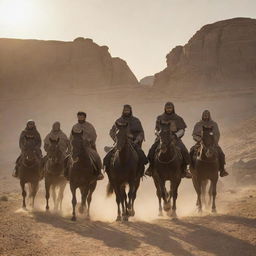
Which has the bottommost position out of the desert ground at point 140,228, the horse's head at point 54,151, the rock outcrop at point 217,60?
the desert ground at point 140,228

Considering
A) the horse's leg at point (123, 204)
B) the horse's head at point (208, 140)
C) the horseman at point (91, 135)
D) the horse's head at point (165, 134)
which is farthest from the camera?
the horseman at point (91, 135)

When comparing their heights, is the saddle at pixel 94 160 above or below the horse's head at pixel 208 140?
below

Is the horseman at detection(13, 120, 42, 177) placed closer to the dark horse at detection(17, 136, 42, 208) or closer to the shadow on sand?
the dark horse at detection(17, 136, 42, 208)

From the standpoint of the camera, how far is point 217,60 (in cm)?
7825

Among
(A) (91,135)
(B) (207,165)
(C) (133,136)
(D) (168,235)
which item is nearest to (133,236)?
(D) (168,235)

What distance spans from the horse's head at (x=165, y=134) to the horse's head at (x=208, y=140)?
52.2 inches

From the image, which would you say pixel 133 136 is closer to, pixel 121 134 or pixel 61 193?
pixel 121 134

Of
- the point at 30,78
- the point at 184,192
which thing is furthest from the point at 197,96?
the point at 184,192

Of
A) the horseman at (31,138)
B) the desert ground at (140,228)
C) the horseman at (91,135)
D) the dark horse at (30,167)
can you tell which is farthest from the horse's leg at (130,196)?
the horseman at (31,138)

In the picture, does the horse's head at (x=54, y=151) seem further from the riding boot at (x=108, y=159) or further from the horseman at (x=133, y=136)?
the riding boot at (x=108, y=159)

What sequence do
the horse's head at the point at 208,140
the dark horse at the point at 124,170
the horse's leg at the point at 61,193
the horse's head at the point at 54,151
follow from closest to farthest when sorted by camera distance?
the dark horse at the point at 124,170 → the horse's head at the point at 208,140 → the horse's head at the point at 54,151 → the horse's leg at the point at 61,193

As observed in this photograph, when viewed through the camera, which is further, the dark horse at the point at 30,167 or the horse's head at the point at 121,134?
the dark horse at the point at 30,167

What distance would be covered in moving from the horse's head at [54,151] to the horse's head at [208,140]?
4.65m

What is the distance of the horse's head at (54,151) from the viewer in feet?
44.7
